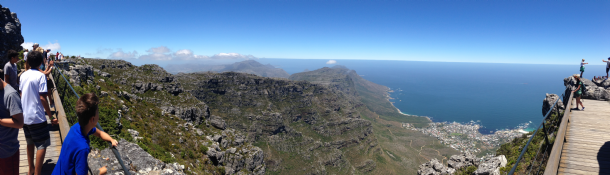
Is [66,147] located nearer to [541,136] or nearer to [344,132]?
[541,136]

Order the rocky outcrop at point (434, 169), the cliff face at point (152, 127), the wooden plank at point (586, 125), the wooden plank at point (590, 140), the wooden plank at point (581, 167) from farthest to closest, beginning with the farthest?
the rocky outcrop at point (434, 169) < the cliff face at point (152, 127) < the wooden plank at point (586, 125) < the wooden plank at point (590, 140) < the wooden plank at point (581, 167)

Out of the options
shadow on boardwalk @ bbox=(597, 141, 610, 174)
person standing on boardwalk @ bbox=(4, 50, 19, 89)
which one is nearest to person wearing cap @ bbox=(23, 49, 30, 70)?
person standing on boardwalk @ bbox=(4, 50, 19, 89)

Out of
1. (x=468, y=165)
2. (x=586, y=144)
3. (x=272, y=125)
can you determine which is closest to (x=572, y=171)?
(x=586, y=144)

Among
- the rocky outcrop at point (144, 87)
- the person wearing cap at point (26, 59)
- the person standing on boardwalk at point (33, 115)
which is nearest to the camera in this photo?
the person standing on boardwalk at point (33, 115)

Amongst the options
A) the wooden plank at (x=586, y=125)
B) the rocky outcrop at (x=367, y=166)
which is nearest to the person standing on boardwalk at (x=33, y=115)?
the wooden plank at (x=586, y=125)

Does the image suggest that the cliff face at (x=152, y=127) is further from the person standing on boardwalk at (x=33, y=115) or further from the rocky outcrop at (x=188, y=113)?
the person standing on boardwalk at (x=33, y=115)

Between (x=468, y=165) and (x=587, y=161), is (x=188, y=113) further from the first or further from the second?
(x=587, y=161)

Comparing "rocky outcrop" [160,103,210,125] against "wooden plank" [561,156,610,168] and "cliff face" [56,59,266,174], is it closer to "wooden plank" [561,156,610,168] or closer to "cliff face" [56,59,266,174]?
"cliff face" [56,59,266,174]
